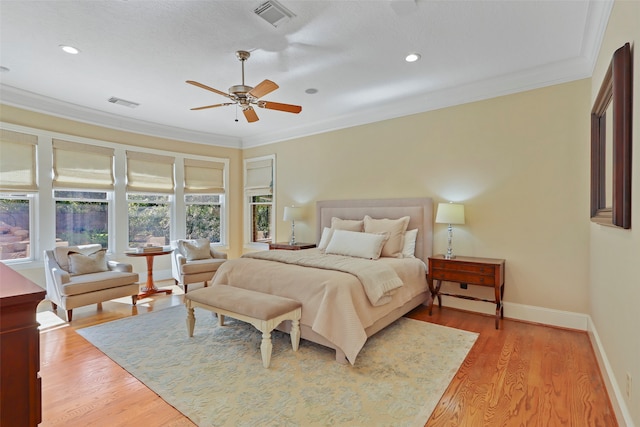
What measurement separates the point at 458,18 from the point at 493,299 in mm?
3029

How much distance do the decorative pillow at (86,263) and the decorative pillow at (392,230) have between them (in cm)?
368

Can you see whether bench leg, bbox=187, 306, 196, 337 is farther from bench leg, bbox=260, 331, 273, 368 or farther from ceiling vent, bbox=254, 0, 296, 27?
ceiling vent, bbox=254, 0, 296, 27

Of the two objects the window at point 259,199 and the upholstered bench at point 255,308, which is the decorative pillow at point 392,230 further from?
the window at point 259,199

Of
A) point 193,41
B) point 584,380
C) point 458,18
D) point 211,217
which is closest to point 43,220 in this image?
point 211,217

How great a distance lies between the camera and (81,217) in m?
5.09

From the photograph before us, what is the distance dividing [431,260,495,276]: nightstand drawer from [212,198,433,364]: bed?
246 millimetres

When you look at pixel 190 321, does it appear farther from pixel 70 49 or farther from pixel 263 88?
pixel 70 49

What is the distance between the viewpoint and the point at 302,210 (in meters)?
5.75

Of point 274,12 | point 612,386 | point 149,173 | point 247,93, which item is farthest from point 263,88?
point 149,173

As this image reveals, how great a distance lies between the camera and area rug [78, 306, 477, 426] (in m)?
2.03

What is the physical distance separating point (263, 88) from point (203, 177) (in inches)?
160

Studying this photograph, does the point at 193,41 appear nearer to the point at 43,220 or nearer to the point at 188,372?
the point at 188,372

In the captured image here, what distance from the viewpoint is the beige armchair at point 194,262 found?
4.88 metres

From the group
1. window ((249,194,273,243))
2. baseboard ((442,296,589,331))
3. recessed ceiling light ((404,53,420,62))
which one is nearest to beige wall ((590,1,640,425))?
baseboard ((442,296,589,331))
